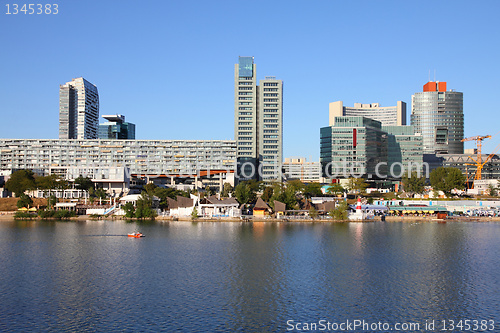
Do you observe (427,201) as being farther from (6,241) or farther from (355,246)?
(6,241)

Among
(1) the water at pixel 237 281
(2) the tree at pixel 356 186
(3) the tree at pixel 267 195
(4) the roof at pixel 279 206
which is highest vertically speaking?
(2) the tree at pixel 356 186

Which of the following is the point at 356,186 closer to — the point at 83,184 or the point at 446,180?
the point at 446,180

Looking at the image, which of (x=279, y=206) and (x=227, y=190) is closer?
(x=279, y=206)

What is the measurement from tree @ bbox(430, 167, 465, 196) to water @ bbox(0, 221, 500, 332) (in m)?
80.4

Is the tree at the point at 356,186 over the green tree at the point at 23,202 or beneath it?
over

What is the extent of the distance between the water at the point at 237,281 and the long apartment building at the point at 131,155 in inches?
4587

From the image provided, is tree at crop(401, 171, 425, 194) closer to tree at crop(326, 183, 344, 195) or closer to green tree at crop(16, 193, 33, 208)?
tree at crop(326, 183, 344, 195)

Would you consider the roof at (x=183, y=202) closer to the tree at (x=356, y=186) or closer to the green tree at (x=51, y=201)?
the green tree at (x=51, y=201)

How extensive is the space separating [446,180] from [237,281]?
129 meters

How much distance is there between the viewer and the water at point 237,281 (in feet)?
118

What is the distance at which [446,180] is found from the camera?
159m

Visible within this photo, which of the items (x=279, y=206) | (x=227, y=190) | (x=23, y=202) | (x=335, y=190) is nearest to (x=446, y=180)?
(x=335, y=190)

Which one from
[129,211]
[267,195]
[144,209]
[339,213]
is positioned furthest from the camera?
[267,195]

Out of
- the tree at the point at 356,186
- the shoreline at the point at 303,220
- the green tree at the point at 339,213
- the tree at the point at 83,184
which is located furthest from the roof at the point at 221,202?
the tree at the point at 356,186
